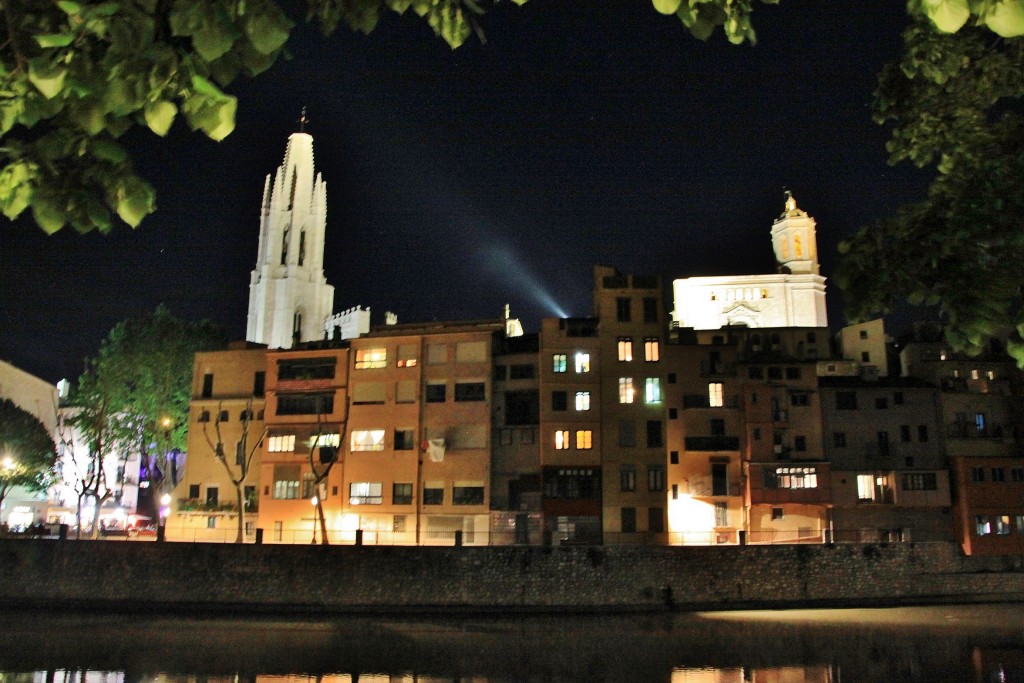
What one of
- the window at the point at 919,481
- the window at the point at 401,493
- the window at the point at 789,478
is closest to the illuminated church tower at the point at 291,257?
the window at the point at 401,493

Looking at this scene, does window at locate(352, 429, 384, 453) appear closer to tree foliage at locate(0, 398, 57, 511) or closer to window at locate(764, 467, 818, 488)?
window at locate(764, 467, 818, 488)

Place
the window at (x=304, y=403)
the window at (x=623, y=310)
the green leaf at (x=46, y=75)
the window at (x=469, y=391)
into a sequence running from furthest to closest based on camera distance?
1. the window at (x=304, y=403)
2. the window at (x=623, y=310)
3. the window at (x=469, y=391)
4. the green leaf at (x=46, y=75)

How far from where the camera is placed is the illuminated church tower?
4375 inches

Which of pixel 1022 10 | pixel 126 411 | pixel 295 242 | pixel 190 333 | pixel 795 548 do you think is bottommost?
pixel 795 548

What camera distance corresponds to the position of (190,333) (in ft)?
206

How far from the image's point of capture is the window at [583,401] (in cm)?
4828

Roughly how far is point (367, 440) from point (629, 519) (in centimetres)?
1602

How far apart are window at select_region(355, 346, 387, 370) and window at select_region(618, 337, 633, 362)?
1418 centimetres

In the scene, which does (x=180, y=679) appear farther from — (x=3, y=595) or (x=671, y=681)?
(x=3, y=595)

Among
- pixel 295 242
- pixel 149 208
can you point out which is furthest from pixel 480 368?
pixel 295 242

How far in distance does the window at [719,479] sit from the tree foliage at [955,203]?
1603 inches

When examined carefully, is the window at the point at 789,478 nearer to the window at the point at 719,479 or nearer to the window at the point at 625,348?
the window at the point at 719,479

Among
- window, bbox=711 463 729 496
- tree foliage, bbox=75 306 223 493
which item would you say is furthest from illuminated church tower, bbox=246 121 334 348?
window, bbox=711 463 729 496

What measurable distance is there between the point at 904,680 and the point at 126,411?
51.2m
